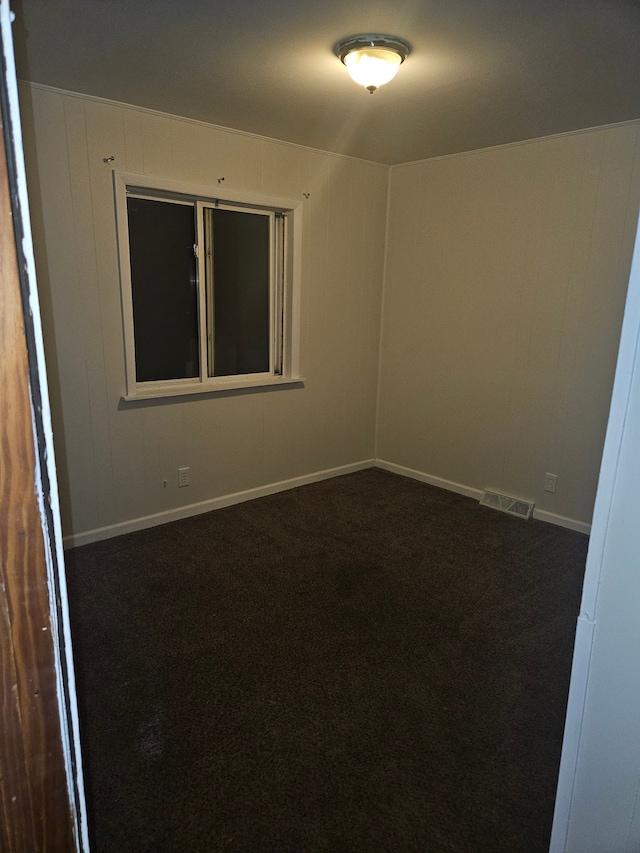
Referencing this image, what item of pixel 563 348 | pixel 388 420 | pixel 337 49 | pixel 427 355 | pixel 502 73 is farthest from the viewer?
pixel 388 420

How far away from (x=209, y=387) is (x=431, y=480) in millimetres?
1943

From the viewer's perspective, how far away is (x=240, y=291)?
147 inches

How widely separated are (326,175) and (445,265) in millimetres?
1085

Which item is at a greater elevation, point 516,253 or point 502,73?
point 502,73

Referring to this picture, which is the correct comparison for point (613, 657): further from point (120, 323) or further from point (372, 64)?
point (120, 323)

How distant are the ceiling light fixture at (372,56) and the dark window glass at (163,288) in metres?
1.45

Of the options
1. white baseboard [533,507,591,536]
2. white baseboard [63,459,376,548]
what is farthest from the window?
white baseboard [533,507,591,536]

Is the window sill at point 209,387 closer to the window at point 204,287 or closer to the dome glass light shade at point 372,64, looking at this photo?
the window at point 204,287

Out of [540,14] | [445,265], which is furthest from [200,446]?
[540,14]

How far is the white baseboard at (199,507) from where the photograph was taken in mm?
3242

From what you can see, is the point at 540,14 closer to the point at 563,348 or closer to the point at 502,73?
the point at 502,73

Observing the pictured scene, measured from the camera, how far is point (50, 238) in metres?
2.81

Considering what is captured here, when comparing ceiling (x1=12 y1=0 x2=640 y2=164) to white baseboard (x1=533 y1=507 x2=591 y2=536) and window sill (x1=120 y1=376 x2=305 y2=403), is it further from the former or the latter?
white baseboard (x1=533 y1=507 x2=591 y2=536)

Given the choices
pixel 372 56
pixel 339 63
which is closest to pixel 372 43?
pixel 372 56
